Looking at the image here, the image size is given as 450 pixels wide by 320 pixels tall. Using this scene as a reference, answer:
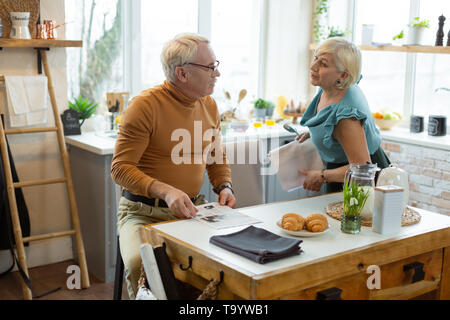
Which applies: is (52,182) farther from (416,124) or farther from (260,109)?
(416,124)

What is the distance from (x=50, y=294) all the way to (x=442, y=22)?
326 centimetres

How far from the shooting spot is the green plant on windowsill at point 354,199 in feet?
6.50

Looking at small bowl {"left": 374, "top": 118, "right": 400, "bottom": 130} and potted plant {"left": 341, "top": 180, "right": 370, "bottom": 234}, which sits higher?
Answer: small bowl {"left": 374, "top": 118, "right": 400, "bottom": 130}

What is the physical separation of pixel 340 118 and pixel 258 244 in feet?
2.81

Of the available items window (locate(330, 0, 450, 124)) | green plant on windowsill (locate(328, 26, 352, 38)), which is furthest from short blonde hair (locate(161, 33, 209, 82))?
window (locate(330, 0, 450, 124))

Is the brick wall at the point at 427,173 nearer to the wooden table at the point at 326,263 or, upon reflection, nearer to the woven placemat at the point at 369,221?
the woven placemat at the point at 369,221

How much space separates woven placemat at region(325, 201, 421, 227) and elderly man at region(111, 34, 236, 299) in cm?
45

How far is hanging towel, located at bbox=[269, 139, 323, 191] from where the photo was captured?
2680mm

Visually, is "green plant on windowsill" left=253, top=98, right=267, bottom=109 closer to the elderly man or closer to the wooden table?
the elderly man

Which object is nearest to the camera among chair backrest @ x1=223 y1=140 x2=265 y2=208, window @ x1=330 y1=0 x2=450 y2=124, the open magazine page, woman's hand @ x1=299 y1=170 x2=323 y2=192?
the open magazine page

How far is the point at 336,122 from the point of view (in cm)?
245

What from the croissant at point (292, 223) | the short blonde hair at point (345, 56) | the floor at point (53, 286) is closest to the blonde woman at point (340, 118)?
the short blonde hair at point (345, 56)
